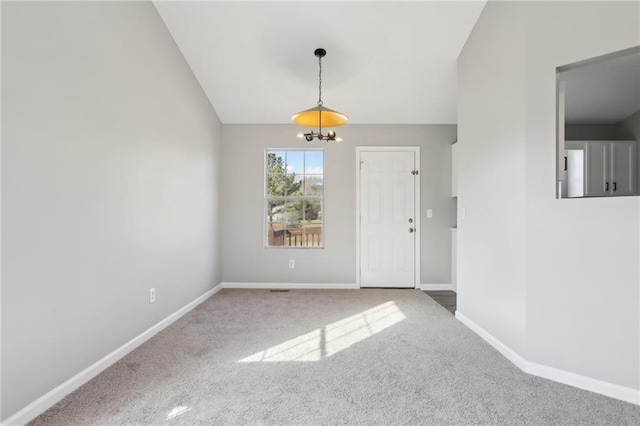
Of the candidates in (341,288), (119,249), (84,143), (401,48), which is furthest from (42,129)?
(341,288)

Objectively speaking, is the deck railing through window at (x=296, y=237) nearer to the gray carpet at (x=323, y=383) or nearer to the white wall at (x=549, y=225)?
the gray carpet at (x=323, y=383)

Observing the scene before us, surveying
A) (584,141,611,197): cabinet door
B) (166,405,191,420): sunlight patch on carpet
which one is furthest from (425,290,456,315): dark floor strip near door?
(166,405,191,420): sunlight patch on carpet

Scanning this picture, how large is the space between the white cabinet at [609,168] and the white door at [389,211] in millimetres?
2491

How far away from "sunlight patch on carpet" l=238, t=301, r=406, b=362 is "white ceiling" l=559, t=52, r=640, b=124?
223cm

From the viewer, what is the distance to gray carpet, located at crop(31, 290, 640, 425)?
1634 mm

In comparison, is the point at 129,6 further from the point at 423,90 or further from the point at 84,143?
the point at 423,90

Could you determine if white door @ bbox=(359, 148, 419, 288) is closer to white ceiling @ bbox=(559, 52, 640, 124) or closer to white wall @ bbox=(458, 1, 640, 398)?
white wall @ bbox=(458, 1, 640, 398)

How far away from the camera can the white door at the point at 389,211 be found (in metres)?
4.57

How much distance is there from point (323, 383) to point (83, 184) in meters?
1.94

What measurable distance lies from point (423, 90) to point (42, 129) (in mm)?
3661

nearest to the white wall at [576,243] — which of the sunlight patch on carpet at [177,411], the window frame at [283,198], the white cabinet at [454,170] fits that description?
the sunlight patch on carpet at [177,411]

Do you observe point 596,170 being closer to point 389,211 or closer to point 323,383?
point 323,383

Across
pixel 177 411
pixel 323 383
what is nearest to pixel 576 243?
pixel 323 383

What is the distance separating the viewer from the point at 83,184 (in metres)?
1.97
